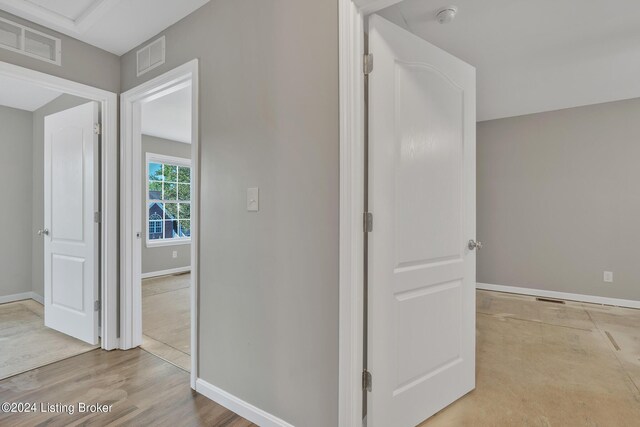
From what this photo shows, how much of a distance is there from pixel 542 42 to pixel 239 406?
3.37 meters

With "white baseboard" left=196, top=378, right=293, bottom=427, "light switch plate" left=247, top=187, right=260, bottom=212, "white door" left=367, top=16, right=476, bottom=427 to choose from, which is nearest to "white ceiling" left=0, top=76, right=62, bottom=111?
"light switch plate" left=247, top=187, right=260, bottom=212

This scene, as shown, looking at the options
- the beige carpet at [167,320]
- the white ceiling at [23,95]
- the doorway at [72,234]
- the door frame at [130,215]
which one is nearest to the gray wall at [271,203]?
the beige carpet at [167,320]

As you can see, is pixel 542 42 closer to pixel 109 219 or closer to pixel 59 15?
pixel 59 15

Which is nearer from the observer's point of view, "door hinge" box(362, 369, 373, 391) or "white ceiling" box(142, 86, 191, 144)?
"door hinge" box(362, 369, 373, 391)

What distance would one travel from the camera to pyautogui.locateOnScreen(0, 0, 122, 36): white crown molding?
2.00 m

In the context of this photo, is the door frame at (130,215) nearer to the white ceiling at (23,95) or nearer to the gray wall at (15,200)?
the white ceiling at (23,95)

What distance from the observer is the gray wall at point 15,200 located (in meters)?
3.94

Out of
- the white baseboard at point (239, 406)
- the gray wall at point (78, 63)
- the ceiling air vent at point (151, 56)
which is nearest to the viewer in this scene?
the white baseboard at point (239, 406)

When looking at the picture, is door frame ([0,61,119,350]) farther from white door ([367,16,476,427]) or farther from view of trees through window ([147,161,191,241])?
view of trees through window ([147,161,191,241])

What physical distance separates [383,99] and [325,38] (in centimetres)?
40

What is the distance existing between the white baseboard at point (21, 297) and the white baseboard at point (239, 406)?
3350 millimetres

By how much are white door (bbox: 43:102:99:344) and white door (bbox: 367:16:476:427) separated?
94.6 inches

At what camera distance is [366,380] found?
4.77 feet

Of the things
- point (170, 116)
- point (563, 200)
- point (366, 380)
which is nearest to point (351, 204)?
point (366, 380)
